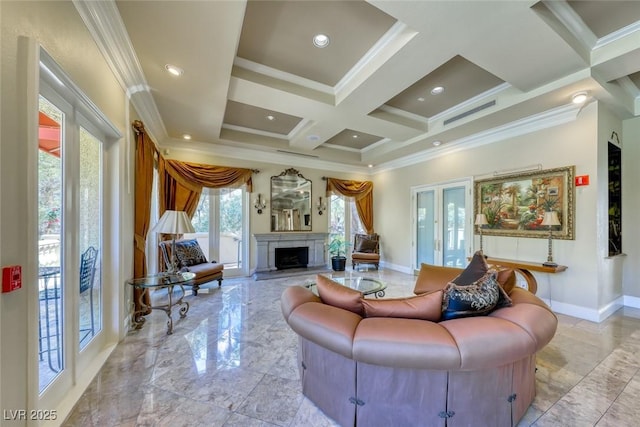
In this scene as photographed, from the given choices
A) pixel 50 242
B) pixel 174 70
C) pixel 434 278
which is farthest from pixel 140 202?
pixel 434 278

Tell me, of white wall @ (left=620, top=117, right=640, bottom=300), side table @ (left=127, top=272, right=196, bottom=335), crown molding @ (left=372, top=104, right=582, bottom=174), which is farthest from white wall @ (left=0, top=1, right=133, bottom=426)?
white wall @ (left=620, top=117, right=640, bottom=300)

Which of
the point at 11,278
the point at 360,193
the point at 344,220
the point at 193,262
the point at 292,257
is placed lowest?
the point at 292,257

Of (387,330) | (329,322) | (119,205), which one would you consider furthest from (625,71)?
(119,205)

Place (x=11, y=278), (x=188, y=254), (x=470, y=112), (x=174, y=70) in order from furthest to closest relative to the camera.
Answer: (x=188, y=254) < (x=470, y=112) < (x=174, y=70) < (x=11, y=278)

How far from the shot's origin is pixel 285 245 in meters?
6.16

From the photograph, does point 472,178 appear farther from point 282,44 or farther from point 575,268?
point 282,44

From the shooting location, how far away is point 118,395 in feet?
6.15

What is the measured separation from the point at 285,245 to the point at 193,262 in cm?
215

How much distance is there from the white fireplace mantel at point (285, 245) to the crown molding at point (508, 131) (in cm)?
308

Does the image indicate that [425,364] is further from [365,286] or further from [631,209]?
[631,209]

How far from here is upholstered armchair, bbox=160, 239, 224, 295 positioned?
4.25 metres

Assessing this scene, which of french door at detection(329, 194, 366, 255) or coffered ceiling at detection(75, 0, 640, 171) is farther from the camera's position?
french door at detection(329, 194, 366, 255)

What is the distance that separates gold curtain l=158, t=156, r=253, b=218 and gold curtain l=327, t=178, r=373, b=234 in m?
2.65

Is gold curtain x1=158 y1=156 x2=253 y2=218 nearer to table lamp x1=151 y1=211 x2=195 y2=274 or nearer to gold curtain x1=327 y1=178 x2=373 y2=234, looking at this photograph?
table lamp x1=151 y1=211 x2=195 y2=274
